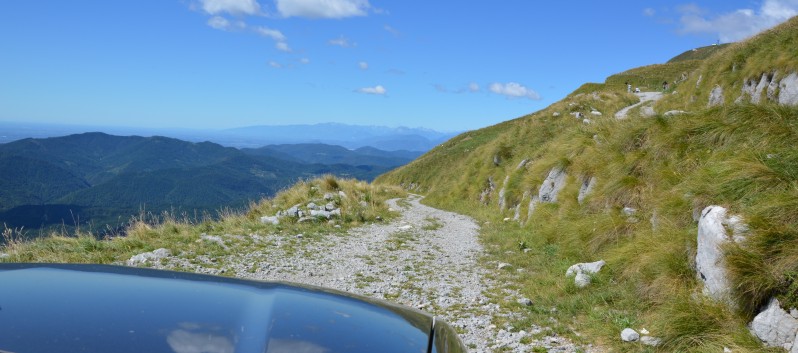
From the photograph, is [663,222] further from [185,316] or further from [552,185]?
[185,316]

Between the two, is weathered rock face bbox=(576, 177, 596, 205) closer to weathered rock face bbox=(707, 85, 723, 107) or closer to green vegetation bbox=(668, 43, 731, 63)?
weathered rock face bbox=(707, 85, 723, 107)

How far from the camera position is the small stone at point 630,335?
531cm

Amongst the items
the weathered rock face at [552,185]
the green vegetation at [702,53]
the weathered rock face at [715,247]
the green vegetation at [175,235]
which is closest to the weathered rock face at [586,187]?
the weathered rock face at [552,185]

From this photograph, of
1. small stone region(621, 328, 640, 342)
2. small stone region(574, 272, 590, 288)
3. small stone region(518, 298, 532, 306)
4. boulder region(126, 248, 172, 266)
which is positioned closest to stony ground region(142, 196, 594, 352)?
small stone region(518, 298, 532, 306)

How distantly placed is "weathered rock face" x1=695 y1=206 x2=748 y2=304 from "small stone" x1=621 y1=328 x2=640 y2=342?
3.24ft

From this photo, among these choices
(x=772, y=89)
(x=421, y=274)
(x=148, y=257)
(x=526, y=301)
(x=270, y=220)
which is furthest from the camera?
(x=270, y=220)

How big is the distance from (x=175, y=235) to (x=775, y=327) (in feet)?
42.7

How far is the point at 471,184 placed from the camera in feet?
90.5

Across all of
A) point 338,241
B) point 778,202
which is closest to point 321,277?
point 338,241

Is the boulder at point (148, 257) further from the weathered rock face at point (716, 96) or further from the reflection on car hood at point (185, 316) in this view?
the weathered rock face at point (716, 96)

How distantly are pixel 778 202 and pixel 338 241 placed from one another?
34.4 ft

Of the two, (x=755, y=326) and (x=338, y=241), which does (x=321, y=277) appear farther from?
(x=755, y=326)

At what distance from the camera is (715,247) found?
210 inches

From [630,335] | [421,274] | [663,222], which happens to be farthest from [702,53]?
[630,335]
